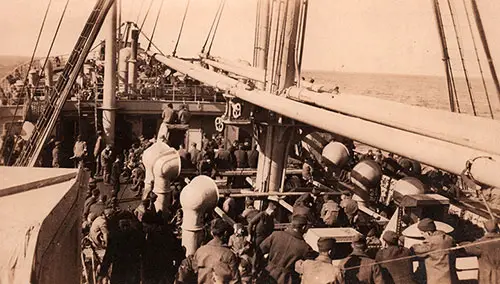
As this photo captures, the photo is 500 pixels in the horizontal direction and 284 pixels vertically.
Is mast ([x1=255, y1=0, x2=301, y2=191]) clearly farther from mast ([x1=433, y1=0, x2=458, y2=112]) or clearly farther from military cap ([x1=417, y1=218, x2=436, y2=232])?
military cap ([x1=417, y1=218, x2=436, y2=232])

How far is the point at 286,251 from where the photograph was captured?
5867 millimetres

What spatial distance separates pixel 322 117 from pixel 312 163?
647 centimetres

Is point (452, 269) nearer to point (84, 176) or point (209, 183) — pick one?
point (209, 183)

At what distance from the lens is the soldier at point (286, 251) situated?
230 inches

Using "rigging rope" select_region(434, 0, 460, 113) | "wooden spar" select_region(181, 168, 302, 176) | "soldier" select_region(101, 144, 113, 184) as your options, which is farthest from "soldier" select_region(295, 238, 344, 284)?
"soldier" select_region(101, 144, 113, 184)

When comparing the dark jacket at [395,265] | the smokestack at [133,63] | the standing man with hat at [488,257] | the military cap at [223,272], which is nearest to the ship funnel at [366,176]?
the standing man with hat at [488,257]

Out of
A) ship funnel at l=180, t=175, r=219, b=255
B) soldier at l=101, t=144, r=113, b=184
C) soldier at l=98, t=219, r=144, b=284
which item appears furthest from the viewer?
soldier at l=101, t=144, r=113, b=184

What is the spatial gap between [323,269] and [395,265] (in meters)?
0.96

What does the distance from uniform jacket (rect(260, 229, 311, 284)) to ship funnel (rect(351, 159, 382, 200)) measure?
4.10 metres

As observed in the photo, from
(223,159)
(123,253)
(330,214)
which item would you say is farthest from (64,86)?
(330,214)

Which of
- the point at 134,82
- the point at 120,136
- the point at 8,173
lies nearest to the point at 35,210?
the point at 8,173

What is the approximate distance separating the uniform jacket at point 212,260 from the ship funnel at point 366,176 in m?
4.92

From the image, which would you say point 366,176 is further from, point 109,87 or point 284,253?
point 109,87

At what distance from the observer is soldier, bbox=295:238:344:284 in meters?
5.03
